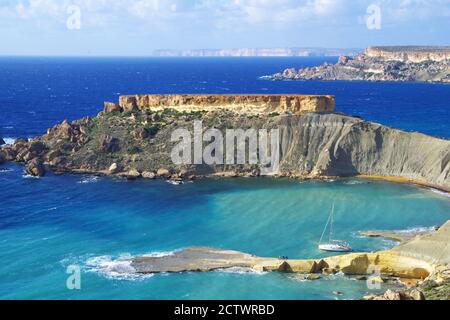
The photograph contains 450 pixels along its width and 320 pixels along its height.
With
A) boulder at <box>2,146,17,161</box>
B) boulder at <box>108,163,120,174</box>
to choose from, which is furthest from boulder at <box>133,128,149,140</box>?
boulder at <box>2,146,17,161</box>

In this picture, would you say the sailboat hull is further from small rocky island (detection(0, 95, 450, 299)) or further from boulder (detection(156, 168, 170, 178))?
boulder (detection(156, 168, 170, 178))

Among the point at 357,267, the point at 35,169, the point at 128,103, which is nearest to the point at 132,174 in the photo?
the point at 35,169

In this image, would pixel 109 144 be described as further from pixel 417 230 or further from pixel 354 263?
pixel 354 263

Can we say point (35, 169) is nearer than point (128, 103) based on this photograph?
Yes

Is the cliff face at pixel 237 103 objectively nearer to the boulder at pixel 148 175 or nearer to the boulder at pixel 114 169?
the boulder at pixel 114 169

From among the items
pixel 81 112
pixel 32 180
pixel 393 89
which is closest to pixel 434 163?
pixel 32 180
